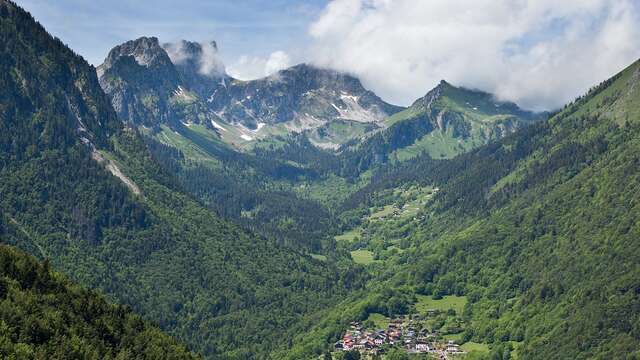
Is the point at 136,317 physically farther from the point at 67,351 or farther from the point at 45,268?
the point at 67,351

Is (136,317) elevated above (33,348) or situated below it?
above

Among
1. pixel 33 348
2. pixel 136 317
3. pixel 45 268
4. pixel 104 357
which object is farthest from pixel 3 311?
pixel 136 317

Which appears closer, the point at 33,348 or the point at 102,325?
the point at 33,348

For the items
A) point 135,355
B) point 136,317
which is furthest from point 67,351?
point 136,317

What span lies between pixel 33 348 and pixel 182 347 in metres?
58.2

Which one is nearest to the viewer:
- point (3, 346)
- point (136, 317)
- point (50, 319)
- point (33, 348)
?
point (3, 346)

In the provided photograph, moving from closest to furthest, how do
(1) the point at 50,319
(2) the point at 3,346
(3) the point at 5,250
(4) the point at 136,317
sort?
(2) the point at 3,346 → (1) the point at 50,319 → (3) the point at 5,250 → (4) the point at 136,317

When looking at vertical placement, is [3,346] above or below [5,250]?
below

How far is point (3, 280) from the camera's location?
477ft

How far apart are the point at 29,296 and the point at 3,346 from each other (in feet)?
84.4

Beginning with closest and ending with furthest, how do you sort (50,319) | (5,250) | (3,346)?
1. (3,346)
2. (50,319)
3. (5,250)

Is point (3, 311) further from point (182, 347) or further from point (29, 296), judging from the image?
point (182, 347)

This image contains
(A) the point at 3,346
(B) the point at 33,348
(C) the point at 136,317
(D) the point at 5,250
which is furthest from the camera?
(C) the point at 136,317

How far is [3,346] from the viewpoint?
396 feet
